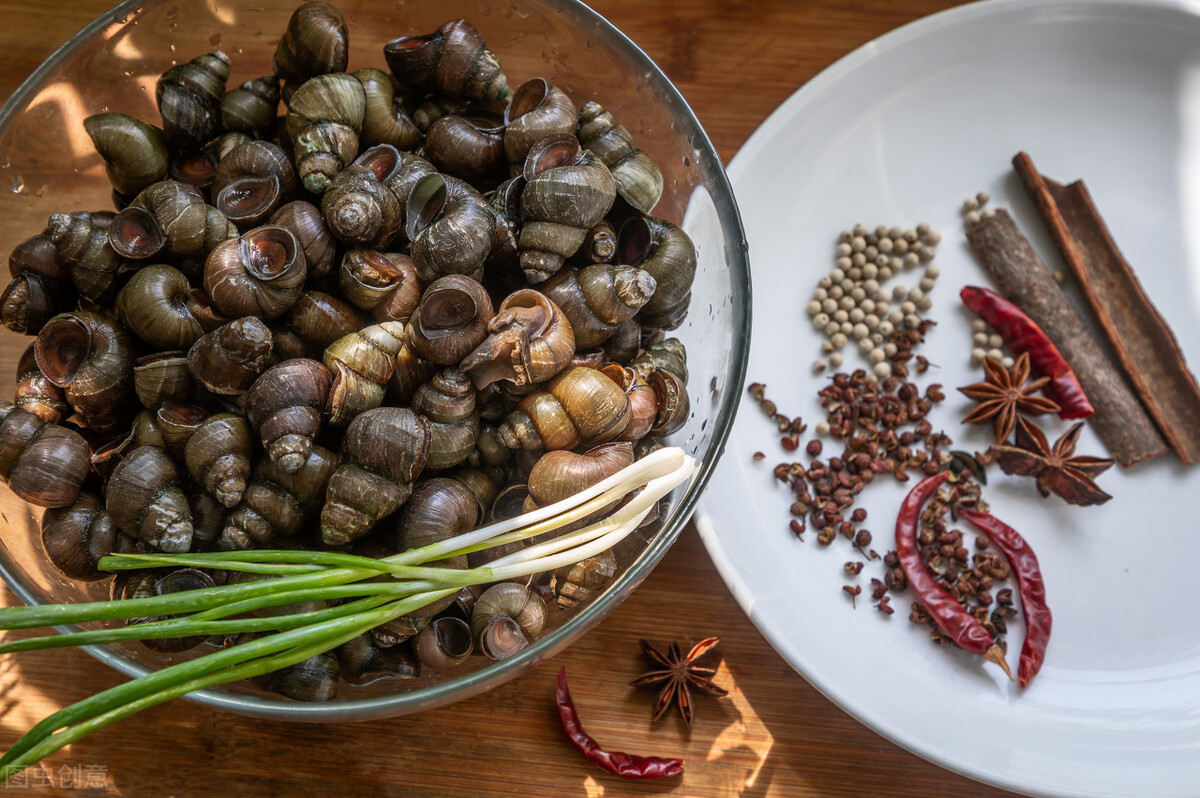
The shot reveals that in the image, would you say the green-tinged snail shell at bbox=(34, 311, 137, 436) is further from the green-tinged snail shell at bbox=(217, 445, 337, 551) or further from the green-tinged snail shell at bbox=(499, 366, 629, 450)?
the green-tinged snail shell at bbox=(499, 366, 629, 450)

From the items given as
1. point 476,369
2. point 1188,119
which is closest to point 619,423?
point 476,369

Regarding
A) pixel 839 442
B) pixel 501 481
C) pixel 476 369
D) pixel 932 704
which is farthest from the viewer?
pixel 839 442

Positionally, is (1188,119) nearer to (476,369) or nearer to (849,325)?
(849,325)

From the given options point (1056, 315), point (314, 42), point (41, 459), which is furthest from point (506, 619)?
point (1056, 315)

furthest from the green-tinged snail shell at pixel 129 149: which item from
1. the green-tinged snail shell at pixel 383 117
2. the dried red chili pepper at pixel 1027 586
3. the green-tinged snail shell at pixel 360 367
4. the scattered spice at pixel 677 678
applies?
the dried red chili pepper at pixel 1027 586

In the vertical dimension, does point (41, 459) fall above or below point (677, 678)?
above

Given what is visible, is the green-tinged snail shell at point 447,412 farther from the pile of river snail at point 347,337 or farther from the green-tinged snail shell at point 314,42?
the green-tinged snail shell at point 314,42

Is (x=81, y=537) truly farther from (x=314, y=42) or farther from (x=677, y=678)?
(x=677, y=678)

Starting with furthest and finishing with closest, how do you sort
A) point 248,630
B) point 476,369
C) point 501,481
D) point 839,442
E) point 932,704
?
point 839,442
point 932,704
point 501,481
point 476,369
point 248,630
